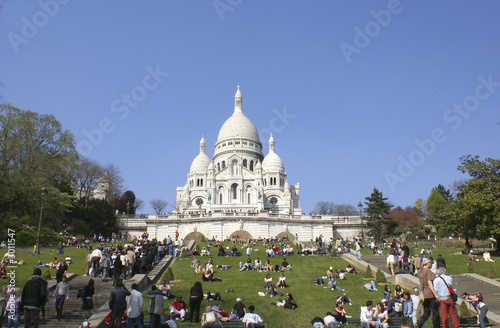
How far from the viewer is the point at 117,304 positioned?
11.2m

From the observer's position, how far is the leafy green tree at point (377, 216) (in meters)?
52.7

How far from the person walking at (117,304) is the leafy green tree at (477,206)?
24.4 meters

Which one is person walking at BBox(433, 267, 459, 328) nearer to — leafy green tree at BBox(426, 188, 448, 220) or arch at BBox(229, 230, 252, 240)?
arch at BBox(229, 230, 252, 240)

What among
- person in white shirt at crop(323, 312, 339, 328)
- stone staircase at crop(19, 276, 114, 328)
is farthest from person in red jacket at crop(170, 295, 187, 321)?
person in white shirt at crop(323, 312, 339, 328)

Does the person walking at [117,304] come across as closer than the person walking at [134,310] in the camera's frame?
No

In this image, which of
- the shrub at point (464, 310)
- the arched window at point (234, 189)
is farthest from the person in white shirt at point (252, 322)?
the arched window at point (234, 189)

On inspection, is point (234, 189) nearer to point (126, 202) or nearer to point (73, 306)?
point (126, 202)

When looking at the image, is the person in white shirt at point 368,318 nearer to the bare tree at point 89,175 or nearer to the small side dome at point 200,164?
the bare tree at point 89,175

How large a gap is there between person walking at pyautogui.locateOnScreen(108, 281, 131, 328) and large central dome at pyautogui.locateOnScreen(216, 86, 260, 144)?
7871 centimetres

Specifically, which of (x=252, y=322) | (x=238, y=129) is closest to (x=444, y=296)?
(x=252, y=322)

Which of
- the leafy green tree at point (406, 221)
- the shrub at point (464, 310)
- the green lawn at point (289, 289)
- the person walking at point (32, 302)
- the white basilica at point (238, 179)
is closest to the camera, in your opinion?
the person walking at point (32, 302)

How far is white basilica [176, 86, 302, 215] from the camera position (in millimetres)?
75000

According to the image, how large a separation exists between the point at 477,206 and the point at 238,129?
2547 inches

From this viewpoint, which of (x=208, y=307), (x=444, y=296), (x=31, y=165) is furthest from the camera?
(x=31, y=165)
